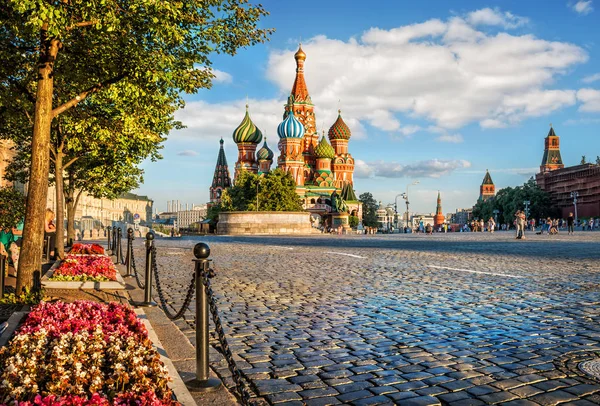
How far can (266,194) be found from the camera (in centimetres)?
6888

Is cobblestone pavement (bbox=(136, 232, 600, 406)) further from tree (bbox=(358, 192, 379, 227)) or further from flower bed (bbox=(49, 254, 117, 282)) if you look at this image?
tree (bbox=(358, 192, 379, 227))

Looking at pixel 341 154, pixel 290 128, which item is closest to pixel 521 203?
pixel 341 154

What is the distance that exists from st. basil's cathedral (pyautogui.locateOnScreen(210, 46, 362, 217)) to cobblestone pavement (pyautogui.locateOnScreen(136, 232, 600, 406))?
80.2 m

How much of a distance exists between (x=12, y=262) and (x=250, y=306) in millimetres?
7175

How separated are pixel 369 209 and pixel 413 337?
4757 inches

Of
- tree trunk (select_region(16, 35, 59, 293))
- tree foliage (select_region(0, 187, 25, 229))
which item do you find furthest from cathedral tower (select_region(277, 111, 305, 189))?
tree trunk (select_region(16, 35, 59, 293))

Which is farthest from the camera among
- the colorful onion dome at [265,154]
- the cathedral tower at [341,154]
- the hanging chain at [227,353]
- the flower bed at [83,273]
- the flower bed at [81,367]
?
the cathedral tower at [341,154]

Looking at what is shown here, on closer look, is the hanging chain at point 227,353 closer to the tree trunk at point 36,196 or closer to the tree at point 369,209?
the tree trunk at point 36,196

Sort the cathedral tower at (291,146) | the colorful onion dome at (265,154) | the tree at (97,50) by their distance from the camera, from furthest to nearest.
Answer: the colorful onion dome at (265,154) < the cathedral tower at (291,146) < the tree at (97,50)

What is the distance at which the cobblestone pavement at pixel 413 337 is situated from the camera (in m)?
3.90

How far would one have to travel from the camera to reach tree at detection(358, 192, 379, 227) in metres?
122

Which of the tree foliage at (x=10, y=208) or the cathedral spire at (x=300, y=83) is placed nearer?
the tree foliage at (x=10, y=208)

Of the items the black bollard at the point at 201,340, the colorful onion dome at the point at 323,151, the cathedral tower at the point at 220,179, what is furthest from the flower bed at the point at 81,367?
the cathedral tower at the point at 220,179

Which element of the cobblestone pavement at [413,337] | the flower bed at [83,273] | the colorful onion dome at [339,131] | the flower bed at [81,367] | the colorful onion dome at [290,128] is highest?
the colorful onion dome at [339,131]
